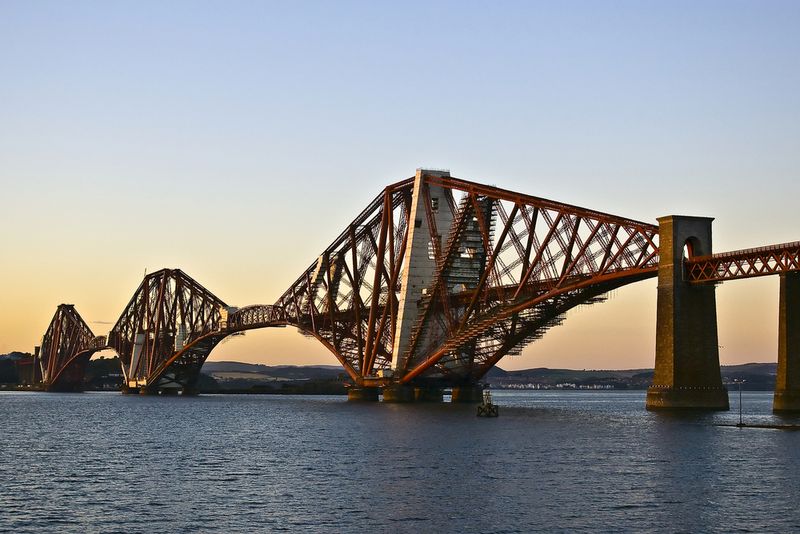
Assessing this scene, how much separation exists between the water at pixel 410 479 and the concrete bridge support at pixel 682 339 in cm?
246

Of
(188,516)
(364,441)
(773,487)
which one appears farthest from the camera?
(364,441)

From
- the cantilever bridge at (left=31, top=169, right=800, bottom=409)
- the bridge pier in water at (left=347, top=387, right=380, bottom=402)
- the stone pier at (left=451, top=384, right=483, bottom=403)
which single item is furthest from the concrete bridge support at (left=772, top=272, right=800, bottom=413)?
the bridge pier in water at (left=347, top=387, right=380, bottom=402)

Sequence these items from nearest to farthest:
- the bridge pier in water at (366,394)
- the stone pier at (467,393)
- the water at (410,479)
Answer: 1. the water at (410,479)
2. the stone pier at (467,393)
3. the bridge pier in water at (366,394)

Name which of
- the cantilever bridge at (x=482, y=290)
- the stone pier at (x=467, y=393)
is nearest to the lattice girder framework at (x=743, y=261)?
the cantilever bridge at (x=482, y=290)

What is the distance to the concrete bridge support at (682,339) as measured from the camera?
3858 inches

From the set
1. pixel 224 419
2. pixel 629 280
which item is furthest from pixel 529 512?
pixel 224 419

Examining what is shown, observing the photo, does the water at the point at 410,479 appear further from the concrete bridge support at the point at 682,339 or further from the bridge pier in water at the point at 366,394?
the bridge pier in water at the point at 366,394

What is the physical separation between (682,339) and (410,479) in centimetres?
4366

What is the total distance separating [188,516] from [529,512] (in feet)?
46.4

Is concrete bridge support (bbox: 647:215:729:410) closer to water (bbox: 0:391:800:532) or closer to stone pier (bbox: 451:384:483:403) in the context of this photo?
water (bbox: 0:391:800:532)

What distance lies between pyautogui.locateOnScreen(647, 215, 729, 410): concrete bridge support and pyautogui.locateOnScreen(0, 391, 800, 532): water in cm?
246

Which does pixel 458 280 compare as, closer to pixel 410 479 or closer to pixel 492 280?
pixel 492 280

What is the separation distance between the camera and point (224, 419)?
128 m

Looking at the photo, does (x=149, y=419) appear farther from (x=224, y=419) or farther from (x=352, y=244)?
(x=352, y=244)
